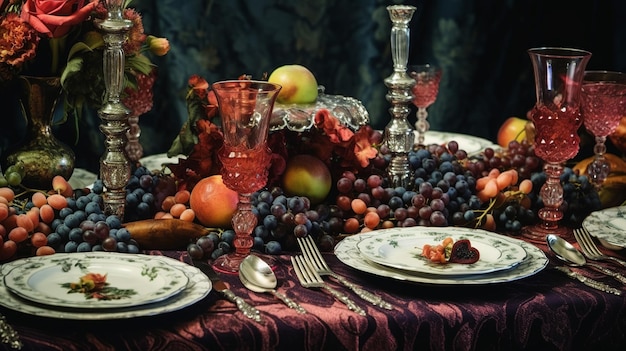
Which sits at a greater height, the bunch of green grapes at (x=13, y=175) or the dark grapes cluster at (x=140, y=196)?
the bunch of green grapes at (x=13, y=175)

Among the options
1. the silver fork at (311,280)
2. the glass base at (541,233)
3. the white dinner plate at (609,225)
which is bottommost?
the glass base at (541,233)

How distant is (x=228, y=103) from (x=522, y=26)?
70.3 inches

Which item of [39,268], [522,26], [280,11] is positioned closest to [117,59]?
[39,268]

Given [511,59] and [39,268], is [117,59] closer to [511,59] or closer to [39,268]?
[39,268]

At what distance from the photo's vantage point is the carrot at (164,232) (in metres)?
1.49

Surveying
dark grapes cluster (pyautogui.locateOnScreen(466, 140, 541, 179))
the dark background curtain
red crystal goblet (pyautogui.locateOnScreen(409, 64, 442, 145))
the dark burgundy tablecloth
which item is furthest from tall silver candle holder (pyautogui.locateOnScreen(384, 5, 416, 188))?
the dark background curtain

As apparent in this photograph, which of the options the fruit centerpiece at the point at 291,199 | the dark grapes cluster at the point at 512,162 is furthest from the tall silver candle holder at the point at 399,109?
the dark grapes cluster at the point at 512,162

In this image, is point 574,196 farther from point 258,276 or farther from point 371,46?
point 371,46

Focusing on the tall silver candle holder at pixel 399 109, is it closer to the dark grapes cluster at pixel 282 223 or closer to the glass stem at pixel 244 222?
the dark grapes cluster at pixel 282 223

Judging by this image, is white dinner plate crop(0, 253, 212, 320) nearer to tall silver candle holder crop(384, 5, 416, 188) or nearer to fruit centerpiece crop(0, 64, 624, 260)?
fruit centerpiece crop(0, 64, 624, 260)

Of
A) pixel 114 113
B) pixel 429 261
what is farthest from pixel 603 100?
pixel 114 113

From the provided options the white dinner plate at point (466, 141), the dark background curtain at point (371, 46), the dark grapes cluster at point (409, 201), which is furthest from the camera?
the dark background curtain at point (371, 46)

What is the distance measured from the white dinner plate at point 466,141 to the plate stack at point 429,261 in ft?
2.15

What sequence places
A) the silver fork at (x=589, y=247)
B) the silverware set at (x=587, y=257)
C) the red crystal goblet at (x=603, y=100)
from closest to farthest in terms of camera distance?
the silverware set at (x=587, y=257) < the silver fork at (x=589, y=247) < the red crystal goblet at (x=603, y=100)
